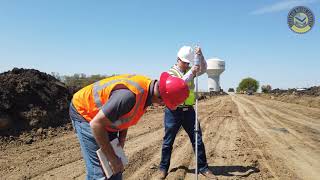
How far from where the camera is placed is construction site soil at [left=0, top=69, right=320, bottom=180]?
301 inches

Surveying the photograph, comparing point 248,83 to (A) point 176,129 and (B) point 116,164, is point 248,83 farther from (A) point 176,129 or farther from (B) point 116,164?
(B) point 116,164

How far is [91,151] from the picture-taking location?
13.5ft

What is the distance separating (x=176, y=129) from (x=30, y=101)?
7.20 metres

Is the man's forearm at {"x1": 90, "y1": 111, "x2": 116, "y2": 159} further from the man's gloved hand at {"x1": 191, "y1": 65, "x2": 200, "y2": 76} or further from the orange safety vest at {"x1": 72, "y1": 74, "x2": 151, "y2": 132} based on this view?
the man's gloved hand at {"x1": 191, "y1": 65, "x2": 200, "y2": 76}

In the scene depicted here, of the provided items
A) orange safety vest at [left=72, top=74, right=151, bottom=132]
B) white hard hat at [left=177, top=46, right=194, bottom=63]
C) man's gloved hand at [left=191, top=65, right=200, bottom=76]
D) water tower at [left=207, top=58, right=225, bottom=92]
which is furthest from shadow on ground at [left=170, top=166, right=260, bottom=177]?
water tower at [left=207, top=58, right=225, bottom=92]

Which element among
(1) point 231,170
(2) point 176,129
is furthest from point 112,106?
(1) point 231,170

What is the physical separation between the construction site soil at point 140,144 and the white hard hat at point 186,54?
1.99 meters

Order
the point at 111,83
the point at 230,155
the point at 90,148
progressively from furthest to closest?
the point at 230,155, the point at 90,148, the point at 111,83

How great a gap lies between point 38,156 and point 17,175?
1516mm

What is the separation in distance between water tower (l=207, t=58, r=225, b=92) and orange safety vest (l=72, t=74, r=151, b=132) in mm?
79343

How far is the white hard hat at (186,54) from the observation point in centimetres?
677

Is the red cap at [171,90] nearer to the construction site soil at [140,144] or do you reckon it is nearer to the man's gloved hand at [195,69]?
the man's gloved hand at [195,69]

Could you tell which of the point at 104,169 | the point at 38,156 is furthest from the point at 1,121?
the point at 104,169

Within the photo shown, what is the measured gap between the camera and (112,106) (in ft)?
11.9
